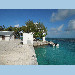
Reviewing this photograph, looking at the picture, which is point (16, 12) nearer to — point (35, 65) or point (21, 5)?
point (21, 5)

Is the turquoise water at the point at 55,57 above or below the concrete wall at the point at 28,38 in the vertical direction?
below

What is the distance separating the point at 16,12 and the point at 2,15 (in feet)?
2.85

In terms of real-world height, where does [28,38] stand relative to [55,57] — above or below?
above

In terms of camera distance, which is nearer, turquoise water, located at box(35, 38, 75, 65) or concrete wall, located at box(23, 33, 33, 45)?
turquoise water, located at box(35, 38, 75, 65)

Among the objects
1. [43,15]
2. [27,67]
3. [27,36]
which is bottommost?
[27,67]

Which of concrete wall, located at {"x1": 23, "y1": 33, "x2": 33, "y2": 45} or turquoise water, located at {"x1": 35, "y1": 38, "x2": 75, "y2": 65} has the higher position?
concrete wall, located at {"x1": 23, "y1": 33, "x2": 33, "y2": 45}

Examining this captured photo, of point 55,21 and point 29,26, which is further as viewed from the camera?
point 29,26

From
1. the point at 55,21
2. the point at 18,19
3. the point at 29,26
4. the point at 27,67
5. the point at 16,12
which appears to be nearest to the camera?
the point at 27,67

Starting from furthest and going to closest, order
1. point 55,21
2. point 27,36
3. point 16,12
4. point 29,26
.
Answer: point 29,26 < point 27,36 < point 55,21 < point 16,12

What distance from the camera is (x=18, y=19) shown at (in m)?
4.72

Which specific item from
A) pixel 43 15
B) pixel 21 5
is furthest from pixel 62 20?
pixel 21 5

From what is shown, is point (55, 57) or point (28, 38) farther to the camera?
point (28, 38)

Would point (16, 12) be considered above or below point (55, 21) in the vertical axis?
above

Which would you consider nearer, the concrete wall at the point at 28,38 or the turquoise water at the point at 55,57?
the turquoise water at the point at 55,57
